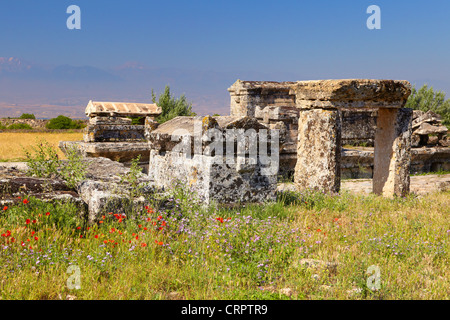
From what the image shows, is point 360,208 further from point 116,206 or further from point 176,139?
point 116,206

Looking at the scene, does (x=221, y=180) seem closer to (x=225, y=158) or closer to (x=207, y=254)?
(x=225, y=158)

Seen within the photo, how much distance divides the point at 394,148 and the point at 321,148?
76.2 inches

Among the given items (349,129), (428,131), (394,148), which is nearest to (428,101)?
(428,131)

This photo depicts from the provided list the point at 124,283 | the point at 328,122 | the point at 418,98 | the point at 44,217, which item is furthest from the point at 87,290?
the point at 418,98

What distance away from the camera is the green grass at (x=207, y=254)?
362 cm

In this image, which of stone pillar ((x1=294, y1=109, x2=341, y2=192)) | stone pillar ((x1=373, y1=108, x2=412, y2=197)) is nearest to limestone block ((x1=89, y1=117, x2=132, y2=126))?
stone pillar ((x1=294, y1=109, x2=341, y2=192))

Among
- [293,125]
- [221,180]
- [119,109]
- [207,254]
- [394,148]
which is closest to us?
[207,254]

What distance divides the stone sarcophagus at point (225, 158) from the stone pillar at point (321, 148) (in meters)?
1.93

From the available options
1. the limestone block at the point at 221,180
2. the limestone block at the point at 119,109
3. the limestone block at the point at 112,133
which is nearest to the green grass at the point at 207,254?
the limestone block at the point at 221,180

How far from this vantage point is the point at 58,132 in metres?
25.3

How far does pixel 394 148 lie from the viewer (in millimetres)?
8852

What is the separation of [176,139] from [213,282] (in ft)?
9.85

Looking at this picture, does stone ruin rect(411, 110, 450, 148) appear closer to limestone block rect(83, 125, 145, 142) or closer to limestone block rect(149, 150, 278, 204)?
limestone block rect(83, 125, 145, 142)

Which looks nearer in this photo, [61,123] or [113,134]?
[113,134]
